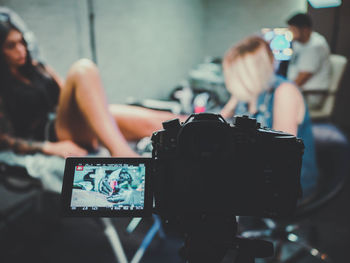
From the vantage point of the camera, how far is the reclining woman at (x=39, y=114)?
4.80ft

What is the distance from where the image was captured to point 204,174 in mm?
647

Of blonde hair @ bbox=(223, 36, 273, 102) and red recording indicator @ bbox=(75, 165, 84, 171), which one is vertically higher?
blonde hair @ bbox=(223, 36, 273, 102)

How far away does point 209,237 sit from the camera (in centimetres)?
69

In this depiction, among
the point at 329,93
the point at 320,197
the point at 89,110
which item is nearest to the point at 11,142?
the point at 89,110

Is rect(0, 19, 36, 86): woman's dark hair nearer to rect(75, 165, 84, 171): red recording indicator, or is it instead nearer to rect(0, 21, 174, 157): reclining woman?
rect(0, 21, 174, 157): reclining woman

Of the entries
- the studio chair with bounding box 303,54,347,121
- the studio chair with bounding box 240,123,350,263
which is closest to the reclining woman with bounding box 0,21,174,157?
the studio chair with bounding box 240,123,350,263

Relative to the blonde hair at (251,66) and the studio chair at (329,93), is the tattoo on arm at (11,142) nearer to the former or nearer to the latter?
the blonde hair at (251,66)

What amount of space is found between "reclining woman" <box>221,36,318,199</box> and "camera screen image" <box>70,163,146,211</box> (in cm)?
53

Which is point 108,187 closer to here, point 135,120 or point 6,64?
point 135,120

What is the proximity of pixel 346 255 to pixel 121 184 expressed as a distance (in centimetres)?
155

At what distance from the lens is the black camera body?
0.64 meters

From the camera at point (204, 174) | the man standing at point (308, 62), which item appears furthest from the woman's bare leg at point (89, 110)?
the man standing at point (308, 62)

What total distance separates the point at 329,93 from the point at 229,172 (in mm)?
2240

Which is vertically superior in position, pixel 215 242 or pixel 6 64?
pixel 6 64
